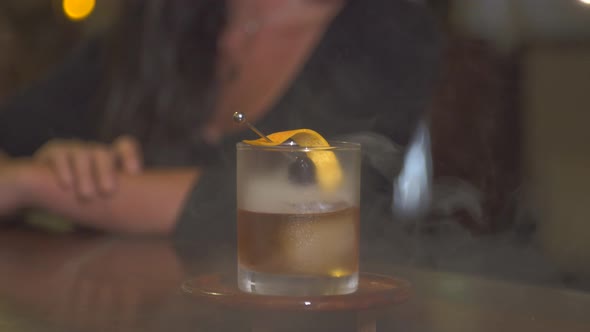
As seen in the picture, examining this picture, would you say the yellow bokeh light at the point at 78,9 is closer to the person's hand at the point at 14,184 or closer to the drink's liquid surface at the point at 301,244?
the person's hand at the point at 14,184

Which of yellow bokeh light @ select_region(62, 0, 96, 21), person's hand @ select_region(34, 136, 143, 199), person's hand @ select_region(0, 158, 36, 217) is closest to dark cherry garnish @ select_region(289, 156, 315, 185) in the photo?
person's hand @ select_region(34, 136, 143, 199)

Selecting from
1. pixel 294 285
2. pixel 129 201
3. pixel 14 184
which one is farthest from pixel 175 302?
pixel 14 184

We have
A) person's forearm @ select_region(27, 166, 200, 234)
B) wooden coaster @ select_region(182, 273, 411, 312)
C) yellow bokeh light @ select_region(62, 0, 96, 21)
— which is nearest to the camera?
wooden coaster @ select_region(182, 273, 411, 312)

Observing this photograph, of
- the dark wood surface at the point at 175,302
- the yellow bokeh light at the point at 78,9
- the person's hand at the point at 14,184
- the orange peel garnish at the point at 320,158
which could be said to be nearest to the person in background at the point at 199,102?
the person's hand at the point at 14,184

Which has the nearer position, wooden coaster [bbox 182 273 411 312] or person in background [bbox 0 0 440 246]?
wooden coaster [bbox 182 273 411 312]

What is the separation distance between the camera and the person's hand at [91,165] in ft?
4.01

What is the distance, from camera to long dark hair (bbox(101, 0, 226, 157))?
165cm

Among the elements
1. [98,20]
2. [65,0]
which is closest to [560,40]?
[98,20]

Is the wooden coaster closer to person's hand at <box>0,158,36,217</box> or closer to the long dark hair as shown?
person's hand at <box>0,158,36,217</box>

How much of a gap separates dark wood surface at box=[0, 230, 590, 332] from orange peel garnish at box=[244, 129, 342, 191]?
0.12 m

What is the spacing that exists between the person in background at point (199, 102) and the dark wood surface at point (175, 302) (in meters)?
0.26

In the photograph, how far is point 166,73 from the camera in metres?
1.70

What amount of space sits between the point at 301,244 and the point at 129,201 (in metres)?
0.63

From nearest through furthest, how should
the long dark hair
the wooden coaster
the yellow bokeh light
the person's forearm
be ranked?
the wooden coaster
the person's forearm
the long dark hair
the yellow bokeh light
